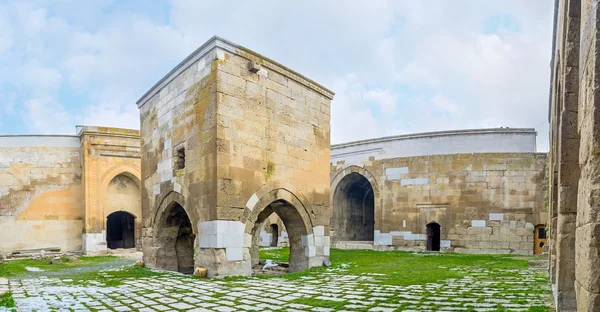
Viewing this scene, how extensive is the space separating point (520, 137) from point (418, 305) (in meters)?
12.4

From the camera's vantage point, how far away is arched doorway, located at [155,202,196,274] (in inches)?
411

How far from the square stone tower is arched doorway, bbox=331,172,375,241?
849 centimetres

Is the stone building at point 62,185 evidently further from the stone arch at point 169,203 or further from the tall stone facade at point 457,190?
the tall stone facade at point 457,190

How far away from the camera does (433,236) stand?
17.5m

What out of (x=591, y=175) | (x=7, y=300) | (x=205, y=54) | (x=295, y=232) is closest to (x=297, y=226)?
(x=295, y=232)

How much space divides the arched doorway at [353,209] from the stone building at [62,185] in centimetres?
970

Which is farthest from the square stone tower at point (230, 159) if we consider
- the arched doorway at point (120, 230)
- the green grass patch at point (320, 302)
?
the arched doorway at point (120, 230)

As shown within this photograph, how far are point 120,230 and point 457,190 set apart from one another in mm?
19293

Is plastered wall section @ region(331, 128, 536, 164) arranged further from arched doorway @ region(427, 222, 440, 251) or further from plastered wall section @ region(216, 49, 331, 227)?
plastered wall section @ region(216, 49, 331, 227)

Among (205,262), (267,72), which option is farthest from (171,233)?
(267,72)

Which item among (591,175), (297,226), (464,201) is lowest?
(297,226)

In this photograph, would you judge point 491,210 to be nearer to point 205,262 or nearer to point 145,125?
point 205,262

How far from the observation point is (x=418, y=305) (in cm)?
523

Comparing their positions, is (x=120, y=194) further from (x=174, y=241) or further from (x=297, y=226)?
(x=297, y=226)
